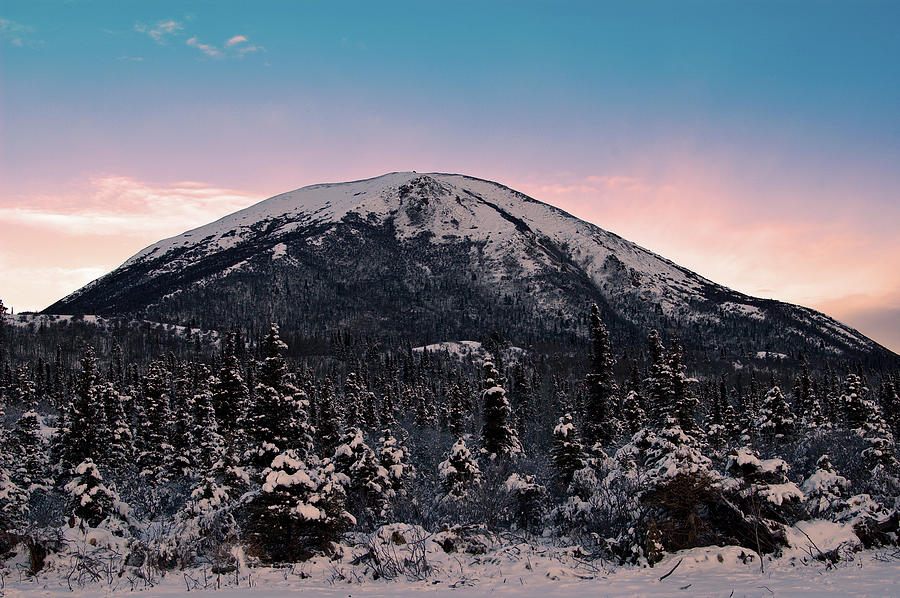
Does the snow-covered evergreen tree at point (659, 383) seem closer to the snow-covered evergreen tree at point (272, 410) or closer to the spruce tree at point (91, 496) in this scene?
the snow-covered evergreen tree at point (272, 410)

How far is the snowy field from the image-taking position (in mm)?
9055

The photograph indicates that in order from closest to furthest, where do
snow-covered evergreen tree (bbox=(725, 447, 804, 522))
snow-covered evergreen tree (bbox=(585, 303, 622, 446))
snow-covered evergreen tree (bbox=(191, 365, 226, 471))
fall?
snow-covered evergreen tree (bbox=(725, 447, 804, 522)), snow-covered evergreen tree (bbox=(585, 303, 622, 446)), snow-covered evergreen tree (bbox=(191, 365, 226, 471))

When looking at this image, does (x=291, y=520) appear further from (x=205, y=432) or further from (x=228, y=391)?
(x=205, y=432)


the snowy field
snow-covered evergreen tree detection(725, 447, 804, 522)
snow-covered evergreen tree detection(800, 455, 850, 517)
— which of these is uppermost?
snow-covered evergreen tree detection(725, 447, 804, 522)

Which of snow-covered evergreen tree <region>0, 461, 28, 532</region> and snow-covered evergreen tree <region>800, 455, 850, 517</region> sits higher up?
snow-covered evergreen tree <region>800, 455, 850, 517</region>

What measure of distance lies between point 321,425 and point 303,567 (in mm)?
28197

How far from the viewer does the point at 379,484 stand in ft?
75.3

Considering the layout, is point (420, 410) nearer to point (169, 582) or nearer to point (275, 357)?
point (275, 357)

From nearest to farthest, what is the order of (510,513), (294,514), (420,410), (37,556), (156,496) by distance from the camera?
(37,556), (294,514), (510,513), (156,496), (420,410)

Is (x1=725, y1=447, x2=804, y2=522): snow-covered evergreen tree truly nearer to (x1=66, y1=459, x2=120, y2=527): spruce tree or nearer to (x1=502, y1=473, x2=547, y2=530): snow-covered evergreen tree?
(x1=502, y1=473, x2=547, y2=530): snow-covered evergreen tree

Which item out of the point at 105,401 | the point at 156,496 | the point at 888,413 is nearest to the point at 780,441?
the point at 888,413

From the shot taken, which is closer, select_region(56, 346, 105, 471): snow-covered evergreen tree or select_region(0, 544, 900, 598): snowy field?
select_region(0, 544, 900, 598): snowy field

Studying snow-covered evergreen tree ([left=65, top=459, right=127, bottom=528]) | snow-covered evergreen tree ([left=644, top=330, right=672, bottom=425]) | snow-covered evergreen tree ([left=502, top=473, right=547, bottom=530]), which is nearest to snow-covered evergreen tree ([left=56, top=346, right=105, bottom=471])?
snow-covered evergreen tree ([left=65, top=459, right=127, bottom=528])

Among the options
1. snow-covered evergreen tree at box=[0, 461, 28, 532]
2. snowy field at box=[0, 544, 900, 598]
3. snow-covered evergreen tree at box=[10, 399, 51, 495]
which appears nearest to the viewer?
snowy field at box=[0, 544, 900, 598]
